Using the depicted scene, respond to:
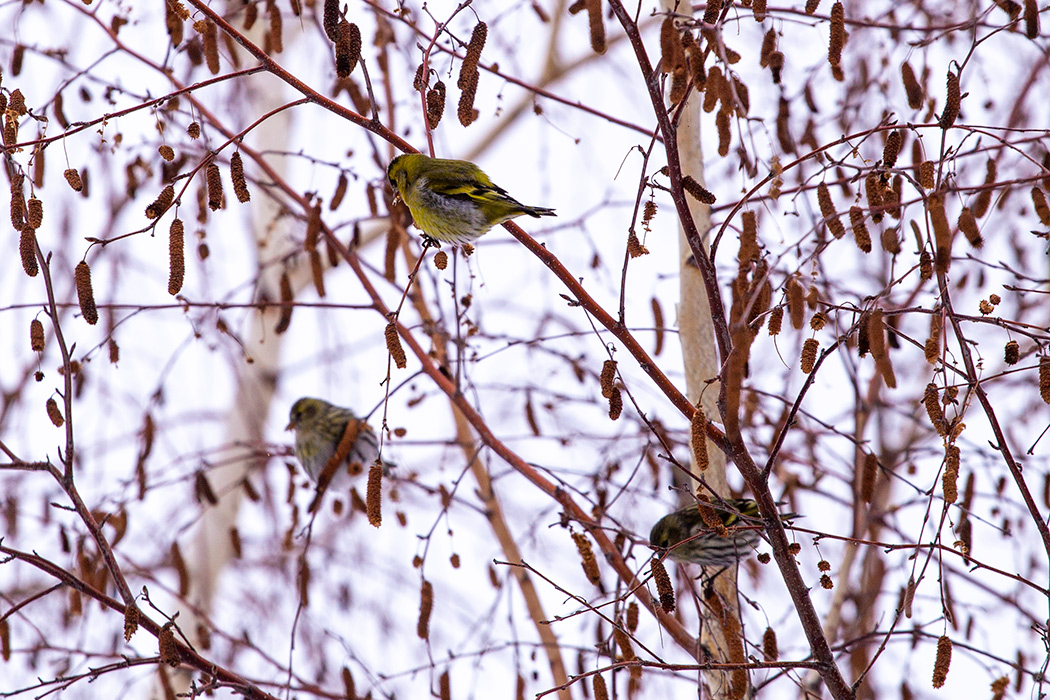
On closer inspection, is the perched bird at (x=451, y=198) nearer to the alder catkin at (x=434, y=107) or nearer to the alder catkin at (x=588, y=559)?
the alder catkin at (x=434, y=107)

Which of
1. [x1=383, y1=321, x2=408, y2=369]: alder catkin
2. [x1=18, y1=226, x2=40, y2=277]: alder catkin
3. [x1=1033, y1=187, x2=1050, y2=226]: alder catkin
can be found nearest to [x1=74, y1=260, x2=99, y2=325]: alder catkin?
[x1=18, y1=226, x2=40, y2=277]: alder catkin

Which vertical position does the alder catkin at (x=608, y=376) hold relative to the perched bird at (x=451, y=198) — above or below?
below

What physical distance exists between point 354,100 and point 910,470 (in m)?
1.66

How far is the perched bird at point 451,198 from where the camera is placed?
2.61 meters

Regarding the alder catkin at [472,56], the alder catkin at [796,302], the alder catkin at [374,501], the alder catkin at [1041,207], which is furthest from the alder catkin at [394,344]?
the alder catkin at [1041,207]

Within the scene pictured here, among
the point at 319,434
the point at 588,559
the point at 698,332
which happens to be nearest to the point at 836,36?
the point at 698,332

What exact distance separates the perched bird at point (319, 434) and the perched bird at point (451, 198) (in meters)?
1.00

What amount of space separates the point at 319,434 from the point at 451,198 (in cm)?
129

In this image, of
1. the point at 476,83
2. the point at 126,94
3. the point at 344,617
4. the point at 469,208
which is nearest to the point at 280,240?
the point at 344,617

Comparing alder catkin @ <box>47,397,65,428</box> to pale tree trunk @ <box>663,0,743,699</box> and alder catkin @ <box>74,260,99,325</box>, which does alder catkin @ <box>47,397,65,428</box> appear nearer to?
alder catkin @ <box>74,260,99,325</box>

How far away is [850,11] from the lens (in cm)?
355

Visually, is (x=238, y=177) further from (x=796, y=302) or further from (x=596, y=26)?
(x=796, y=302)

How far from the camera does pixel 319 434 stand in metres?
3.67

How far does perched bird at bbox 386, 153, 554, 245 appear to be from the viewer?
2613 millimetres
